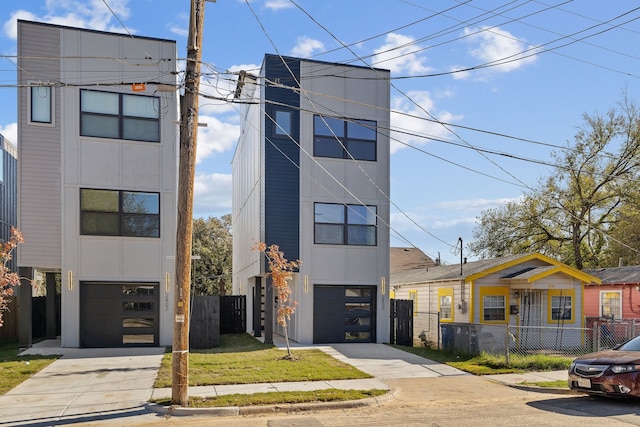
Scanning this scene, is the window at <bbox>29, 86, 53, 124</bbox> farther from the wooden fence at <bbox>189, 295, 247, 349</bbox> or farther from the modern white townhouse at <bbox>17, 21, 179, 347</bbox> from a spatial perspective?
the wooden fence at <bbox>189, 295, 247, 349</bbox>

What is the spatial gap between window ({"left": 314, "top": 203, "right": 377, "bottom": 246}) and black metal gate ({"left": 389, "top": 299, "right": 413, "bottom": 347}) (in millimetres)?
2328

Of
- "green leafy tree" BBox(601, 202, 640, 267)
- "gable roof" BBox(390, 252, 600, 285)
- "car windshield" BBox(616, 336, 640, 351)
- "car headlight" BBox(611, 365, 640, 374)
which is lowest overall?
"car headlight" BBox(611, 365, 640, 374)

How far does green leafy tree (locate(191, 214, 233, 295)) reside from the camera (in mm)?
42969

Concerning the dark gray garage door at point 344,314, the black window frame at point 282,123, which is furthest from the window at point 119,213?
the dark gray garage door at point 344,314

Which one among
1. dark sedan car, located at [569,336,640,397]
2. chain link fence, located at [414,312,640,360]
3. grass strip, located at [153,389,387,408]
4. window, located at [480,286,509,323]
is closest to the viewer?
grass strip, located at [153,389,387,408]

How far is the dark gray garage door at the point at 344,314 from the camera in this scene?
1945 cm

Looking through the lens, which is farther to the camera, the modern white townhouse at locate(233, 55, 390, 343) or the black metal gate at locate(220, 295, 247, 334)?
the black metal gate at locate(220, 295, 247, 334)

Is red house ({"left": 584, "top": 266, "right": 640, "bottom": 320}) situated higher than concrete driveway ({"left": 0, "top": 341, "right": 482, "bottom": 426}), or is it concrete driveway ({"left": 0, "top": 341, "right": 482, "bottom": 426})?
red house ({"left": 584, "top": 266, "right": 640, "bottom": 320})

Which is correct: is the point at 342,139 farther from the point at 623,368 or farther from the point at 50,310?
the point at 50,310

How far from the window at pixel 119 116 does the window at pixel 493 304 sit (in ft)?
39.5

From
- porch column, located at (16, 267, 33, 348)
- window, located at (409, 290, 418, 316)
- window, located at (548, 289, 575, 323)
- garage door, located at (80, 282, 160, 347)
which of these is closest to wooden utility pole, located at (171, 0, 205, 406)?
garage door, located at (80, 282, 160, 347)

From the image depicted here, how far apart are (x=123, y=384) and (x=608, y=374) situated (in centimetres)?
944

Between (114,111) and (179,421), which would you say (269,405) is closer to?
(179,421)

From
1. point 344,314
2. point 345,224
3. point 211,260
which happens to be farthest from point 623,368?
point 211,260
